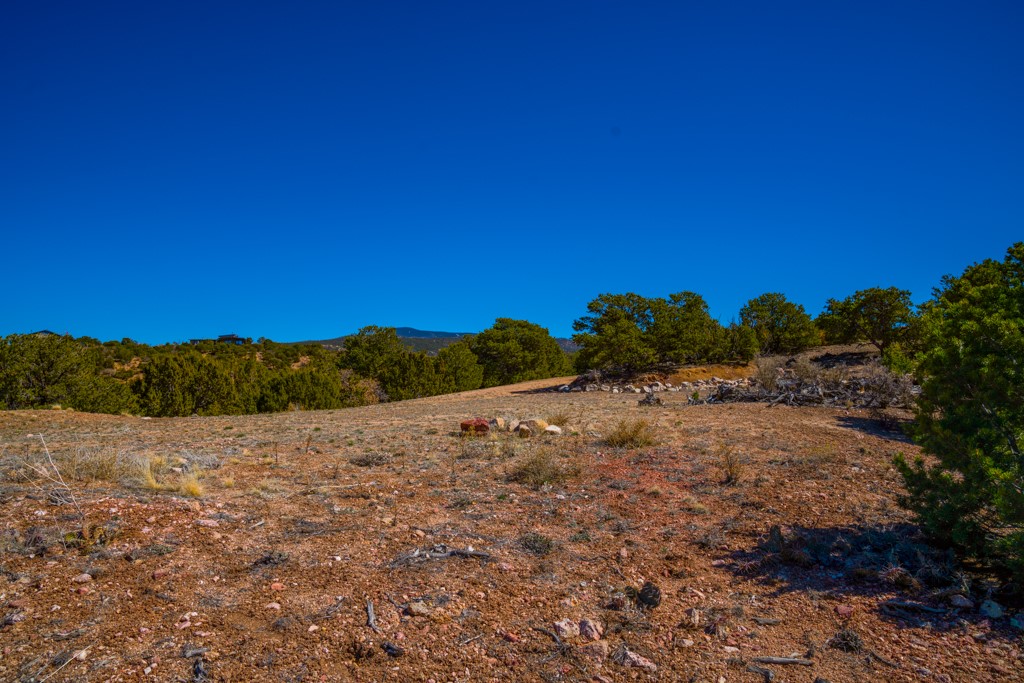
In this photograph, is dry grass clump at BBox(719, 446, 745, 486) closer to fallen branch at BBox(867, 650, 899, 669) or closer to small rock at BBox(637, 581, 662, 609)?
small rock at BBox(637, 581, 662, 609)

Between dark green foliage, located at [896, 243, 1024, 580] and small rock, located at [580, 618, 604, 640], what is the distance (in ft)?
9.89

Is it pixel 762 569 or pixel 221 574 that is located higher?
pixel 221 574

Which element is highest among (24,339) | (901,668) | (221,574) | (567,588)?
(24,339)

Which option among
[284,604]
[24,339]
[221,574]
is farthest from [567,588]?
[24,339]

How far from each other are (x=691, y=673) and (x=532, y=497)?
131 inches

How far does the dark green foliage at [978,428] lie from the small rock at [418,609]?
4.22 metres

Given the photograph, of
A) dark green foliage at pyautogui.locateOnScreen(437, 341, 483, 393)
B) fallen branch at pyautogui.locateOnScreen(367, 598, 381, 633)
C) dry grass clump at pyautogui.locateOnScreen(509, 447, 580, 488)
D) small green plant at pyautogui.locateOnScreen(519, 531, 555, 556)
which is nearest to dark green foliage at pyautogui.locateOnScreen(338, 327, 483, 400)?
dark green foliage at pyautogui.locateOnScreen(437, 341, 483, 393)

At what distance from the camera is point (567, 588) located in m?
4.34

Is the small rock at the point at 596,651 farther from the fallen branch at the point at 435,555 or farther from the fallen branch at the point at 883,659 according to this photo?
the fallen branch at the point at 883,659

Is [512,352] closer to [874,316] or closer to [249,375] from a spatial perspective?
[249,375]

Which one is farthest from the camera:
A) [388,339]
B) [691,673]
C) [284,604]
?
[388,339]

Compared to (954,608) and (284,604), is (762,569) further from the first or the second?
(284,604)

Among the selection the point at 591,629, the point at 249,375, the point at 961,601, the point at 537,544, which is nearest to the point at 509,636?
the point at 591,629

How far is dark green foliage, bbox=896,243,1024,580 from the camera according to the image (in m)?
4.11
